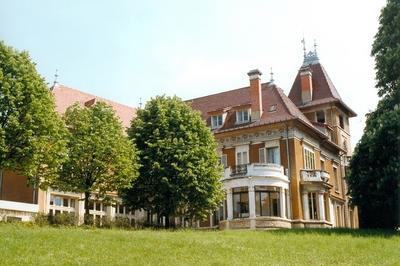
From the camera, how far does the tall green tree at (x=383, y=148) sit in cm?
3142

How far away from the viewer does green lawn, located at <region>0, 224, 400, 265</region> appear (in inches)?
685

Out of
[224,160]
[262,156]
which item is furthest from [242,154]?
[262,156]

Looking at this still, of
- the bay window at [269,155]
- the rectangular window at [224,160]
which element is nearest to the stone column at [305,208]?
the bay window at [269,155]

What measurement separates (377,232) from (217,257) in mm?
13621

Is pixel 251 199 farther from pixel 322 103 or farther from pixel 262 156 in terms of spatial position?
pixel 322 103

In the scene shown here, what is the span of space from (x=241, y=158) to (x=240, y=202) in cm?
509

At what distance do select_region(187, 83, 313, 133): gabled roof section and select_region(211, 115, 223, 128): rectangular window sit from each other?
52 centimetres

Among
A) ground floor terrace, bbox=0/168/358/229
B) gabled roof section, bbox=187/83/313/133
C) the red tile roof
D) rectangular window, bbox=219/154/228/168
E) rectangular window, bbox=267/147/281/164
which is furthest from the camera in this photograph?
rectangular window, bbox=219/154/228/168

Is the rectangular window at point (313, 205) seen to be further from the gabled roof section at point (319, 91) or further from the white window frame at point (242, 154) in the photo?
the gabled roof section at point (319, 91)

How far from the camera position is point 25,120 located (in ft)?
97.6

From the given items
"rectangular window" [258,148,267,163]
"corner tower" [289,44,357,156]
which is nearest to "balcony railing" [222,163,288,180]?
"rectangular window" [258,148,267,163]

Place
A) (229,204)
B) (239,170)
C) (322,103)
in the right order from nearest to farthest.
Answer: (229,204) → (239,170) → (322,103)

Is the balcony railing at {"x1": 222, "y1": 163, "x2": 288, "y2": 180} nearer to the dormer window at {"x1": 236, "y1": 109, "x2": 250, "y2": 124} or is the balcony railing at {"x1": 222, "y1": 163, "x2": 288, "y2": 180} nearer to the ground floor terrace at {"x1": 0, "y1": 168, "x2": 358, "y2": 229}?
the ground floor terrace at {"x1": 0, "y1": 168, "x2": 358, "y2": 229}

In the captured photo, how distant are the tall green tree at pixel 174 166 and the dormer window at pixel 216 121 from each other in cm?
1069
